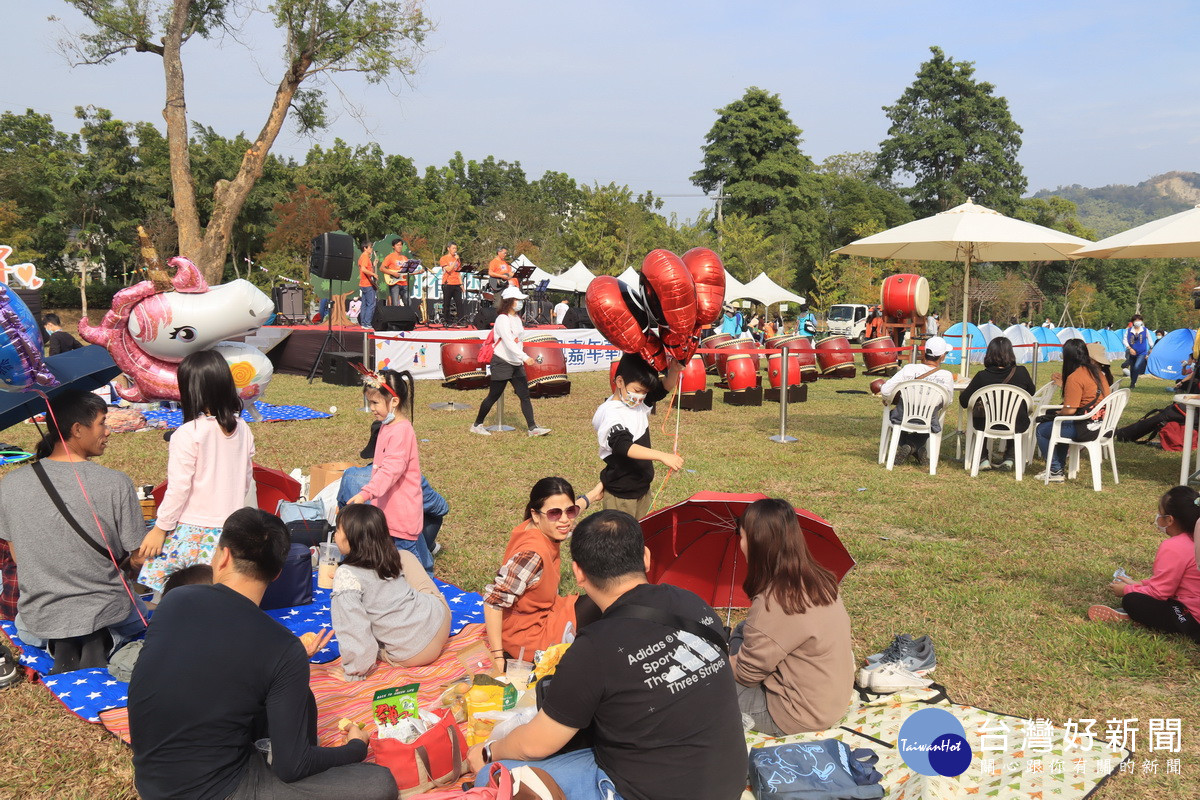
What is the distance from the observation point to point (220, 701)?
7.72 feet

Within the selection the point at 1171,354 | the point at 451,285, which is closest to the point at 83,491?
the point at 451,285

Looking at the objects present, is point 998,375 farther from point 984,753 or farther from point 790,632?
point 790,632

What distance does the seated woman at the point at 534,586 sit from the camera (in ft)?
12.8

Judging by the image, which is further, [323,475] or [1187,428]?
[1187,428]

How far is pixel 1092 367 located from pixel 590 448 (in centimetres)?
533

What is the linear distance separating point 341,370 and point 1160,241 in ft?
39.1

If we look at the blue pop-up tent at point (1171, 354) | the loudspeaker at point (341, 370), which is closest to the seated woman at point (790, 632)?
the loudspeaker at point (341, 370)

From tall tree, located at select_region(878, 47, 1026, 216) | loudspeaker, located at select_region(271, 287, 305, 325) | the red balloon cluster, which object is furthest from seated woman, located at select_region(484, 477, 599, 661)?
tall tree, located at select_region(878, 47, 1026, 216)

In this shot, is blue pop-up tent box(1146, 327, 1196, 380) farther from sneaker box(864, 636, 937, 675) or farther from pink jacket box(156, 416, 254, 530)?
pink jacket box(156, 416, 254, 530)

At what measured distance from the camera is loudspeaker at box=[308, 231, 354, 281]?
634 inches

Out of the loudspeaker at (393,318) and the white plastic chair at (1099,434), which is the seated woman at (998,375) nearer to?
the white plastic chair at (1099,434)

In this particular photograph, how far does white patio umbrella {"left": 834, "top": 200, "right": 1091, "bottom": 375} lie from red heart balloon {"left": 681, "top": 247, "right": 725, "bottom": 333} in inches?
215

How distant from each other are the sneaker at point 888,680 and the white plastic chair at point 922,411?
5.14m

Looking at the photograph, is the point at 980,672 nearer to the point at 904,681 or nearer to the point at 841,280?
the point at 904,681
